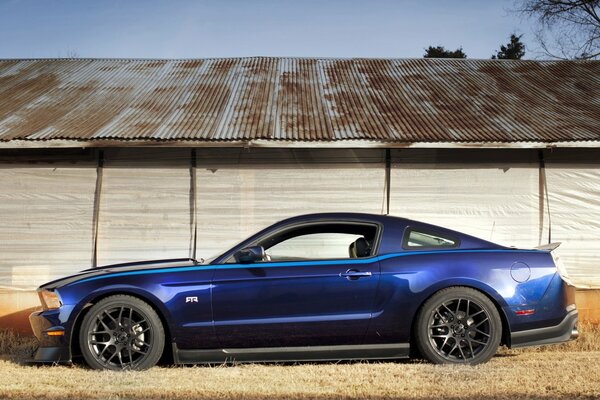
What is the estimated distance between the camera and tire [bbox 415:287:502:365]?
628 centimetres

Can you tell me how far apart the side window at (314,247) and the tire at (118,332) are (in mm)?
1242

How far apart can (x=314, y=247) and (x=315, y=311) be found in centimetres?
78

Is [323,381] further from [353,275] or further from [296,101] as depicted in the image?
[296,101]

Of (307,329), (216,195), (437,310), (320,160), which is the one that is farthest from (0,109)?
(437,310)

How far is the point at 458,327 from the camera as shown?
634cm

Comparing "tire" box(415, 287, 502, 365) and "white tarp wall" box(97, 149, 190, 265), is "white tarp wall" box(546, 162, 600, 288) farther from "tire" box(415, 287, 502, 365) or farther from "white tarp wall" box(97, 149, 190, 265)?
"white tarp wall" box(97, 149, 190, 265)

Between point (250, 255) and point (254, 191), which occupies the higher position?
point (254, 191)

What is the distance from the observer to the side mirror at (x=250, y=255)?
625cm

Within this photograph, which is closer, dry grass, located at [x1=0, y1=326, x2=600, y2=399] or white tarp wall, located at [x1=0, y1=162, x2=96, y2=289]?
dry grass, located at [x1=0, y1=326, x2=600, y2=399]

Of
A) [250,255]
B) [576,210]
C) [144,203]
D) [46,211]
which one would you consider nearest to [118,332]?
[250,255]

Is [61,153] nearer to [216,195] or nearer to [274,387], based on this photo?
[216,195]

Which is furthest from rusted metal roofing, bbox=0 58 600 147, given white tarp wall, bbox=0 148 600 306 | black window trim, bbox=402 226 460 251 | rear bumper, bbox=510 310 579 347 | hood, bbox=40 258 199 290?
rear bumper, bbox=510 310 579 347

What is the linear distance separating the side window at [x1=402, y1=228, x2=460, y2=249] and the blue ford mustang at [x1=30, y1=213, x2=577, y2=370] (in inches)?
5.8

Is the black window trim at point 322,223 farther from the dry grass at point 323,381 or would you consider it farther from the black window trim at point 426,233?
the dry grass at point 323,381
